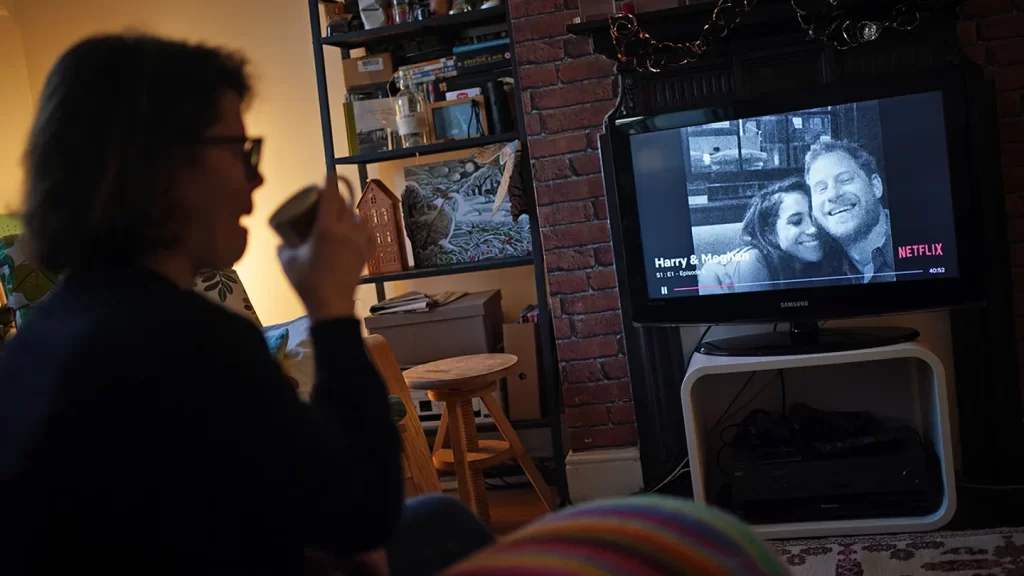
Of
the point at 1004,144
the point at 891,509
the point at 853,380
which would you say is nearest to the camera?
the point at 891,509

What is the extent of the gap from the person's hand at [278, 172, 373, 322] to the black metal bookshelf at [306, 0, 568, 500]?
2.03m

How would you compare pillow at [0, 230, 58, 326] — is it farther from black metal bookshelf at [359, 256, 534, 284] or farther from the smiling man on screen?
the smiling man on screen

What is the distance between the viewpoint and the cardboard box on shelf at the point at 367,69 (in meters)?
3.14

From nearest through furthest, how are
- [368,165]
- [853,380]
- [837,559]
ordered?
[837,559] < [853,380] < [368,165]

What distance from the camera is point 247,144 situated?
0.88 metres

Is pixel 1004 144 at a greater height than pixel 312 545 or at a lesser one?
greater

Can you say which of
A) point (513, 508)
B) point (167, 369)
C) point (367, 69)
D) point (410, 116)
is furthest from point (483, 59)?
point (167, 369)

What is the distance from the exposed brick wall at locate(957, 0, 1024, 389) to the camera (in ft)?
8.19

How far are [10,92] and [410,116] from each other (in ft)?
5.69

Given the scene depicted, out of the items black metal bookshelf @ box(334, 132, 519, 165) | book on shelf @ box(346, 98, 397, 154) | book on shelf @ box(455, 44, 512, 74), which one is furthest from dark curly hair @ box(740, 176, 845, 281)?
book on shelf @ box(346, 98, 397, 154)

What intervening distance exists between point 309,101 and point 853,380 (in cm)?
207

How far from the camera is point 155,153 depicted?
0.79 meters

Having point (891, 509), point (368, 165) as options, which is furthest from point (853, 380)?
point (368, 165)

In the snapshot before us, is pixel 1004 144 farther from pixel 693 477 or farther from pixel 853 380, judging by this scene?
pixel 693 477
